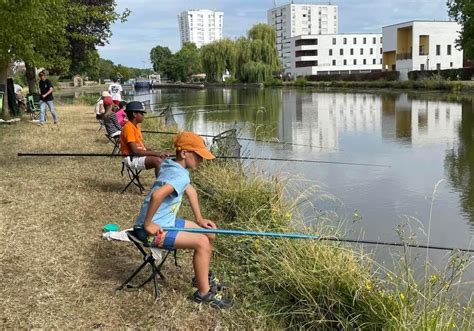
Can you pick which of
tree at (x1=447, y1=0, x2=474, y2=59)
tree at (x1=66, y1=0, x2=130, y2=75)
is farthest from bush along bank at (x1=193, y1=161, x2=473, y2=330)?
tree at (x1=447, y1=0, x2=474, y2=59)

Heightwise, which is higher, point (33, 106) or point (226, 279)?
point (33, 106)

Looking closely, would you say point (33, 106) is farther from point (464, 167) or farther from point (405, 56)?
point (405, 56)

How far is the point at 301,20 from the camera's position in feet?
467

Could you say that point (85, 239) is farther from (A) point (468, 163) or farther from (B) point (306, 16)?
(B) point (306, 16)

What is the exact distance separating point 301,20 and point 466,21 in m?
106

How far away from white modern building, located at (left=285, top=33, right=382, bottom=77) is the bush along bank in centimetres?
9893

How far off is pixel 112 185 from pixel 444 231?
4452mm

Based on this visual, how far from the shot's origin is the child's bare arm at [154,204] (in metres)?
3.32

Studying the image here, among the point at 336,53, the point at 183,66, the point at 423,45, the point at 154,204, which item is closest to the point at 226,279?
the point at 154,204

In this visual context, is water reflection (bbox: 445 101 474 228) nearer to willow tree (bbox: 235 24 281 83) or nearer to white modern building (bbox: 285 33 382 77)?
willow tree (bbox: 235 24 281 83)

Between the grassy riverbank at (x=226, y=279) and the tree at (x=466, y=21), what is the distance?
3801 cm

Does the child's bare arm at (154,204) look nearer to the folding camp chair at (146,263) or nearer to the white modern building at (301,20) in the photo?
the folding camp chair at (146,263)

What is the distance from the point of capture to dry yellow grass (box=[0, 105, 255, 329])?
350 centimetres

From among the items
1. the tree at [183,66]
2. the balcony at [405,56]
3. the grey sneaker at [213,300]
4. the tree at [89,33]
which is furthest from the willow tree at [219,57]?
the grey sneaker at [213,300]
